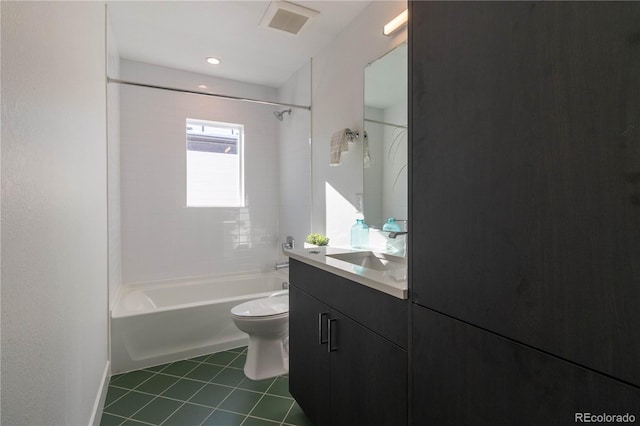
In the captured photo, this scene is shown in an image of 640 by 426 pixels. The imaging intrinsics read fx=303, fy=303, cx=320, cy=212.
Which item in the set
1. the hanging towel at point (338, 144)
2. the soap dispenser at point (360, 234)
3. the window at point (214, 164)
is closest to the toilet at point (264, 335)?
the soap dispenser at point (360, 234)

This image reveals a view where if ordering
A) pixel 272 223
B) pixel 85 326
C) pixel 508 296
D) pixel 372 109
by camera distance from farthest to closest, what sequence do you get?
pixel 272 223 → pixel 372 109 → pixel 85 326 → pixel 508 296

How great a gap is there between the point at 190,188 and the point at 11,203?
2.62 meters

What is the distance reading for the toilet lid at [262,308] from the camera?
210 cm

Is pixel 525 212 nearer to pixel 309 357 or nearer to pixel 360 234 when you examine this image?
pixel 309 357

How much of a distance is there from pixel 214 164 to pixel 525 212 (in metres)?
3.19

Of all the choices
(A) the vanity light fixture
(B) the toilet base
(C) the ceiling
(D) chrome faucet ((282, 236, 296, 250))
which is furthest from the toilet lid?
(C) the ceiling

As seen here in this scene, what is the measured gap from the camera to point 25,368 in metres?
0.75

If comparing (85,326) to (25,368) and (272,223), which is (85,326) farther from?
(272,223)

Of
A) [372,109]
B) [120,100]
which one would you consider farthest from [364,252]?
[120,100]

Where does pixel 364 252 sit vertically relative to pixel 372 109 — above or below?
below

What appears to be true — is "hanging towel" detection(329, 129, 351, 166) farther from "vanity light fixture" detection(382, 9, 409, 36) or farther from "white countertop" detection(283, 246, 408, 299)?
"white countertop" detection(283, 246, 408, 299)

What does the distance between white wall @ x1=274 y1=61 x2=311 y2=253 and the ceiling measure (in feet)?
0.68

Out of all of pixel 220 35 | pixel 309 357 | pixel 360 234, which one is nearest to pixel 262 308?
pixel 309 357

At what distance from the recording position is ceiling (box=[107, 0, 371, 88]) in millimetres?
2092
